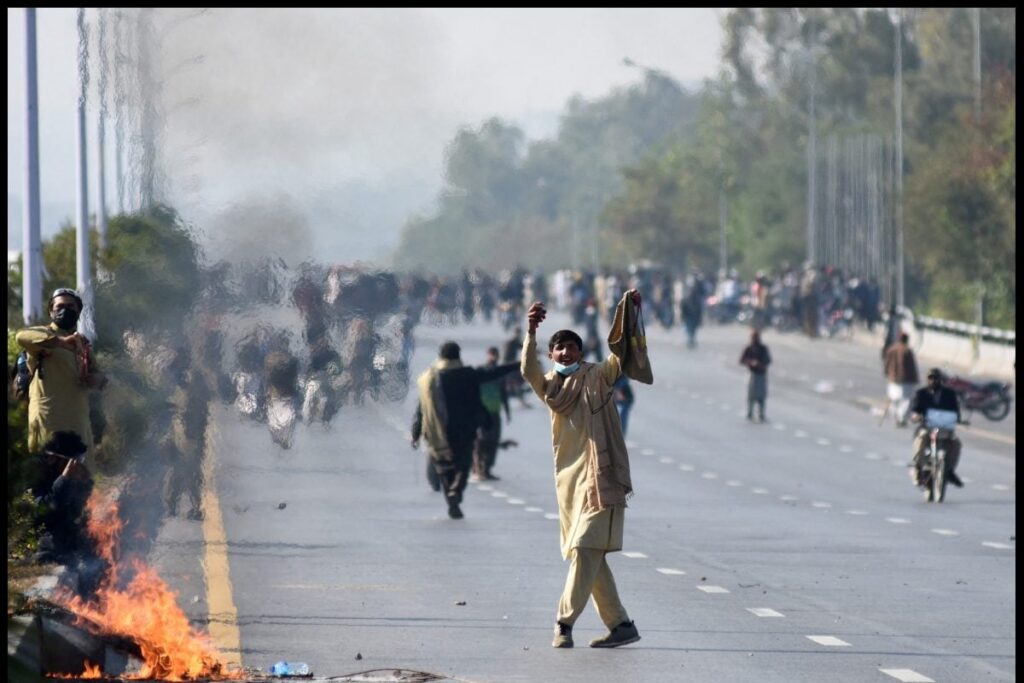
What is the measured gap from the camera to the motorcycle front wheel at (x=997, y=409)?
36469mm

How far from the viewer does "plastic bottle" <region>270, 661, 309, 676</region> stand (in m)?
10.3

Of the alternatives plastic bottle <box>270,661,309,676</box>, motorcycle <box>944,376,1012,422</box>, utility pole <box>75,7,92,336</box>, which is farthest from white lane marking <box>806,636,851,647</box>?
motorcycle <box>944,376,1012,422</box>

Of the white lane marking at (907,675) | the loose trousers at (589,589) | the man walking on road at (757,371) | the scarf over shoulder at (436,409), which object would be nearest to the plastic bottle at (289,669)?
the loose trousers at (589,589)

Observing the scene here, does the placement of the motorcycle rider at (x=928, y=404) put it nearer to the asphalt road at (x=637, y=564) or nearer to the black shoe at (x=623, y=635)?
the asphalt road at (x=637, y=564)

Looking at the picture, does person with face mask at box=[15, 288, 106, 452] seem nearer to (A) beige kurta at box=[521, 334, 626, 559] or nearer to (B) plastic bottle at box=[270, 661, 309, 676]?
(A) beige kurta at box=[521, 334, 626, 559]

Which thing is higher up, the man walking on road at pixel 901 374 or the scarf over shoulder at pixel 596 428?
the scarf over shoulder at pixel 596 428

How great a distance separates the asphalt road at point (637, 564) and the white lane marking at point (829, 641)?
0.10ft

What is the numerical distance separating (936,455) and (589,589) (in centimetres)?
1263

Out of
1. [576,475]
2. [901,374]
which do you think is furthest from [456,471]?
[901,374]

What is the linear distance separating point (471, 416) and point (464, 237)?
5.49ft

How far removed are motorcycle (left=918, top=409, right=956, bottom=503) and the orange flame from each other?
1164cm

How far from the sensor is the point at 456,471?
21.1 metres

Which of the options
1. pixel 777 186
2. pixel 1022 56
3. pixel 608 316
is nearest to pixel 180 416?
pixel 1022 56

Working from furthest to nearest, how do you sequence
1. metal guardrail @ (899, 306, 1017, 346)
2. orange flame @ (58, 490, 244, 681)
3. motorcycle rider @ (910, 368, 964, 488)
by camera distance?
1. metal guardrail @ (899, 306, 1017, 346)
2. motorcycle rider @ (910, 368, 964, 488)
3. orange flame @ (58, 490, 244, 681)
